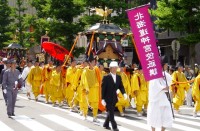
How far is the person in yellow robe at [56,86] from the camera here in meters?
16.4

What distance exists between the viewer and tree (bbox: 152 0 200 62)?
2194 centimetres

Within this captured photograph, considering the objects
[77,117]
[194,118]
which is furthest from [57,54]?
[194,118]

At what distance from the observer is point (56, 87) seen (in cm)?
1652

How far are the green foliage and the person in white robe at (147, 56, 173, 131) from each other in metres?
14.3

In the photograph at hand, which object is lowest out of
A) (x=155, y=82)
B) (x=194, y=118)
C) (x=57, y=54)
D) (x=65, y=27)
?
(x=194, y=118)

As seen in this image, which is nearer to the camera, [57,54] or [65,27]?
[57,54]

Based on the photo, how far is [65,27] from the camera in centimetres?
2978

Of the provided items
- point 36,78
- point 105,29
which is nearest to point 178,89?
point 105,29

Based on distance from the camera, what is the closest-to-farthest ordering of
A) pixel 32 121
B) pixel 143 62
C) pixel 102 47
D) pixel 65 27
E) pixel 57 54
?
pixel 143 62 → pixel 32 121 → pixel 102 47 → pixel 57 54 → pixel 65 27

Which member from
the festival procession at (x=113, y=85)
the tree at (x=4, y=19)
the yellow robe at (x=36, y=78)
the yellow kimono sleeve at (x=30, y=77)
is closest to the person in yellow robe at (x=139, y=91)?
the festival procession at (x=113, y=85)

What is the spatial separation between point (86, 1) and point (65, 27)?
3.03 m

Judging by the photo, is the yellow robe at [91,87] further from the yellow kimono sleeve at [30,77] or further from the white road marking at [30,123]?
the yellow kimono sleeve at [30,77]

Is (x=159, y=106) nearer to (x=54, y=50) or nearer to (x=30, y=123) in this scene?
(x=30, y=123)

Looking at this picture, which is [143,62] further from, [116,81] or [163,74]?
[116,81]
